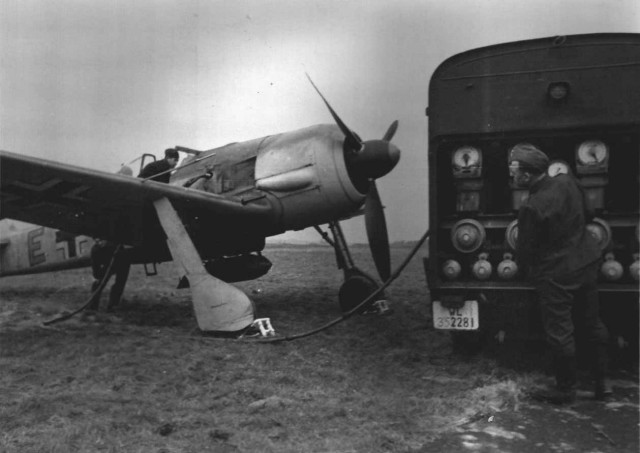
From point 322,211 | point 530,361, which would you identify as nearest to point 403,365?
point 530,361

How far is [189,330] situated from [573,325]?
416cm

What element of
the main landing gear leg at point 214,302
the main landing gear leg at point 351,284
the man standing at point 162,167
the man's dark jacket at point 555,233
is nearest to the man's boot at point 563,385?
the man's dark jacket at point 555,233

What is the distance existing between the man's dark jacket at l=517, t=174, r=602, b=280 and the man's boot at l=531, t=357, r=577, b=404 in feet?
1.73

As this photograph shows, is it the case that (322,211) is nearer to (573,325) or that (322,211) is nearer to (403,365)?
(403,365)

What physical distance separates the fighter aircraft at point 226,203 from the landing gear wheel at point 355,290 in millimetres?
13

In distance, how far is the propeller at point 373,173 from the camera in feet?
22.4

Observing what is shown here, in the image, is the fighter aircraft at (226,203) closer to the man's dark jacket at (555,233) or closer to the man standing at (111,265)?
the man standing at (111,265)

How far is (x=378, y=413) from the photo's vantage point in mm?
3285

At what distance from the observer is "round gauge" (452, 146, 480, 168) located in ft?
14.3

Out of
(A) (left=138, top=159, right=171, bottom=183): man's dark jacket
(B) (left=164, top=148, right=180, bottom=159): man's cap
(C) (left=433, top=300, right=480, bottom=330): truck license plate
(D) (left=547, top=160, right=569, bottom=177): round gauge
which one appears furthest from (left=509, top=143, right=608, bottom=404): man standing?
(B) (left=164, top=148, right=180, bottom=159): man's cap

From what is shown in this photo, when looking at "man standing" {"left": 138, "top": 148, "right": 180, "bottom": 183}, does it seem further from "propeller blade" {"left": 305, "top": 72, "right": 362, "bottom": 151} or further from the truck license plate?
the truck license plate

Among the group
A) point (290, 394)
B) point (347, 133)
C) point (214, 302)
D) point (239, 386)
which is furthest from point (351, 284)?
point (290, 394)

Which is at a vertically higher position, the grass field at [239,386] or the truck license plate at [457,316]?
the truck license plate at [457,316]

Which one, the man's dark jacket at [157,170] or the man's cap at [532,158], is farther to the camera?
the man's dark jacket at [157,170]
